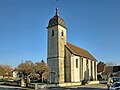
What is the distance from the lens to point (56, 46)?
49125 mm

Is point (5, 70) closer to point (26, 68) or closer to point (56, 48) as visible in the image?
point (56, 48)

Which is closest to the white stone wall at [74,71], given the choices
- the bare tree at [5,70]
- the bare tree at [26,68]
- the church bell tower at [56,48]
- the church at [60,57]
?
the church at [60,57]

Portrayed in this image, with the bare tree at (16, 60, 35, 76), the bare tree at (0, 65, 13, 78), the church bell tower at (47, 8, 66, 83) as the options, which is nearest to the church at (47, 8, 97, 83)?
the church bell tower at (47, 8, 66, 83)

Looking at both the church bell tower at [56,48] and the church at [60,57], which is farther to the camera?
the church at [60,57]

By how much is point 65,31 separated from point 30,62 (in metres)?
13.8

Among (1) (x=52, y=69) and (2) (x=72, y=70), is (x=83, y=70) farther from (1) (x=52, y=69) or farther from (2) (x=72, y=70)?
(1) (x=52, y=69)

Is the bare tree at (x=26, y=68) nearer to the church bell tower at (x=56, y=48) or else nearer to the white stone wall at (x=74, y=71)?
the church bell tower at (x=56, y=48)

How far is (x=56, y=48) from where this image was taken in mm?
48969

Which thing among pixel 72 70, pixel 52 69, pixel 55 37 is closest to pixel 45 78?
pixel 52 69

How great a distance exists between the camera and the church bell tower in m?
48.4

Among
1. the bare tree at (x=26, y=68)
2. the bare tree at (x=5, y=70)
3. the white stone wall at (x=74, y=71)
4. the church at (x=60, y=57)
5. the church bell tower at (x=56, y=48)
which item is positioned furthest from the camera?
the bare tree at (x=5, y=70)

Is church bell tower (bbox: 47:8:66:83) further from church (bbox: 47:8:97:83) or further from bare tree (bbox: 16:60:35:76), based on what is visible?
bare tree (bbox: 16:60:35:76)

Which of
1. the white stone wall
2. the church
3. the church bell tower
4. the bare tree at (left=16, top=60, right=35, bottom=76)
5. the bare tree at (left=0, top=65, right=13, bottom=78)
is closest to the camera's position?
the bare tree at (left=16, top=60, right=35, bottom=76)

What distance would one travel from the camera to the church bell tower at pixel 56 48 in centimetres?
4838
